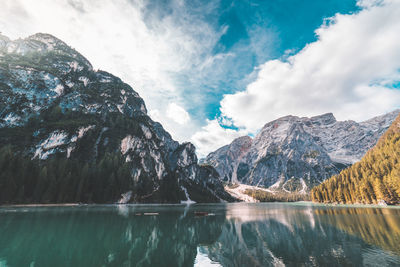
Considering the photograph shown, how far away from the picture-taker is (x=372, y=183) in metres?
102

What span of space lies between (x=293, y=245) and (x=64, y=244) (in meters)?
32.8

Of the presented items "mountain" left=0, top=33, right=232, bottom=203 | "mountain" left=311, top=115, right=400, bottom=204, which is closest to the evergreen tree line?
"mountain" left=0, top=33, right=232, bottom=203

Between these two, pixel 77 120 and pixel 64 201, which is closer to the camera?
pixel 64 201

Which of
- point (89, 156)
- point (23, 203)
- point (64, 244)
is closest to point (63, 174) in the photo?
point (23, 203)

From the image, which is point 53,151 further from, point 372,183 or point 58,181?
point 372,183

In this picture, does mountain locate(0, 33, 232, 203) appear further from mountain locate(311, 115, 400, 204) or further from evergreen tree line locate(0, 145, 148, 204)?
mountain locate(311, 115, 400, 204)

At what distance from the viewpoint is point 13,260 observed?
19.7 meters

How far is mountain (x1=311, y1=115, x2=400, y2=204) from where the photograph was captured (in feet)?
296

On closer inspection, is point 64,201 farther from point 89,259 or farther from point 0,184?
point 89,259

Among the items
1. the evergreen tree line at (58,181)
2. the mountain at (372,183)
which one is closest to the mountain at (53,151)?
the evergreen tree line at (58,181)

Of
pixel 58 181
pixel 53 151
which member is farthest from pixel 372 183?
pixel 53 151

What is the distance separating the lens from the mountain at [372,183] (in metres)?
90.2

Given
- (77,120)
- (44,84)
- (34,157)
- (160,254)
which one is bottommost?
(160,254)

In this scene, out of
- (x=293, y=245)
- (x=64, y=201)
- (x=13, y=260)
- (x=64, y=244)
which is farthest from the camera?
(x=64, y=201)
